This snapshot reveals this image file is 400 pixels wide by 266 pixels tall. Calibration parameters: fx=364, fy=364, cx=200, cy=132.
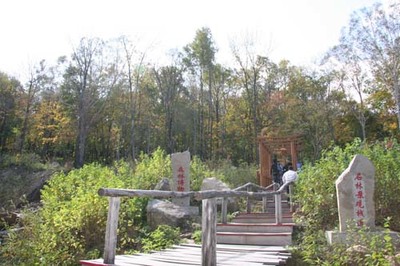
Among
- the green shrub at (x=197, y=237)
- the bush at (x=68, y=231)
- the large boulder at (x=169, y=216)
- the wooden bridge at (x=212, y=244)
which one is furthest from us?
the large boulder at (x=169, y=216)

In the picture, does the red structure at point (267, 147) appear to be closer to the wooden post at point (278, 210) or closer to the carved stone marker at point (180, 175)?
the carved stone marker at point (180, 175)

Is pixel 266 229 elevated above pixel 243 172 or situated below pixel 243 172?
below

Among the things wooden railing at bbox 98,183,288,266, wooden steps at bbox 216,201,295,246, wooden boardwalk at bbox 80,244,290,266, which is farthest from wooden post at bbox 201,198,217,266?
wooden steps at bbox 216,201,295,246

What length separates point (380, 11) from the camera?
17.4m

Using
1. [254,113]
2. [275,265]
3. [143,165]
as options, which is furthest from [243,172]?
[275,265]

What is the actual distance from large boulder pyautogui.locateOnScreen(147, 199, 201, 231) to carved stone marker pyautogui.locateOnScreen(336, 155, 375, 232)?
332 cm

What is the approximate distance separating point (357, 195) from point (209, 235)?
3.21 meters

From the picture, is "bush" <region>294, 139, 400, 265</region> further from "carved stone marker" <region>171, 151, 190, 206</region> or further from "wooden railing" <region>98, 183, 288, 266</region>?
"carved stone marker" <region>171, 151, 190, 206</region>

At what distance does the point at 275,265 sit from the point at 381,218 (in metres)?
3.29

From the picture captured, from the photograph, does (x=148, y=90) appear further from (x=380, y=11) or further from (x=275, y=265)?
(x=275, y=265)

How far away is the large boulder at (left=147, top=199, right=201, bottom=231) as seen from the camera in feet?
25.8

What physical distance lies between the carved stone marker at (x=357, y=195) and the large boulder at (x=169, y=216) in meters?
3.32

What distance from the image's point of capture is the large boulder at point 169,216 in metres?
7.88

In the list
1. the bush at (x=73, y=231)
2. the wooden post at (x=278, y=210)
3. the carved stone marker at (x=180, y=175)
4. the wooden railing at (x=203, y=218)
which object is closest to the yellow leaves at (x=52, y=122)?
the carved stone marker at (x=180, y=175)
